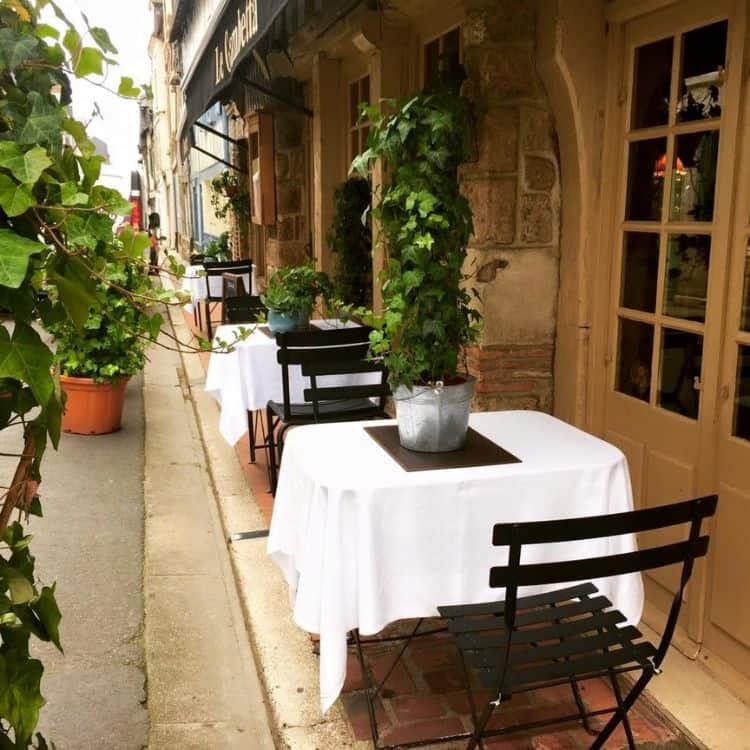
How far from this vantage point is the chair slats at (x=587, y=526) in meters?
2.01

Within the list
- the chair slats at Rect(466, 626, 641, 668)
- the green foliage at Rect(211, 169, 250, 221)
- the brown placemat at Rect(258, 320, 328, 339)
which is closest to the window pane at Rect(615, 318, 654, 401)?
the chair slats at Rect(466, 626, 641, 668)

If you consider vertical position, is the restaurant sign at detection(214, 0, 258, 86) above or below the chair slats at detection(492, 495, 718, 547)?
above

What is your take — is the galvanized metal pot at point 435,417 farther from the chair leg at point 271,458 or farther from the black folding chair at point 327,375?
the chair leg at point 271,458

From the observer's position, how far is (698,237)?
315 cm

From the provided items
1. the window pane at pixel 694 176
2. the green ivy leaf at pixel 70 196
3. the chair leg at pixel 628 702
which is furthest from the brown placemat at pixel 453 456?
the green ivy leaf at pixel 70 196

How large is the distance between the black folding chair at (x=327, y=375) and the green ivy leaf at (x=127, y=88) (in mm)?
2545

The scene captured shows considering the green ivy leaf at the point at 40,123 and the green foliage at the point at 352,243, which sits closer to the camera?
the green ivy leaf at the point at 40,123

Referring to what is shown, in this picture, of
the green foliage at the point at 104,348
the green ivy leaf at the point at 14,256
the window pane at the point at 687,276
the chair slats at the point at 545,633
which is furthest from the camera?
the green foliage at the point at 104,348

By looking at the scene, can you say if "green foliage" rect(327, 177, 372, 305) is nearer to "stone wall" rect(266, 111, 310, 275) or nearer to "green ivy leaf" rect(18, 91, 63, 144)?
"stone wall" rect(266, 111, 310, 275)

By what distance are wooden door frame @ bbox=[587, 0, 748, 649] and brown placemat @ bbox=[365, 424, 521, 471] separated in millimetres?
835

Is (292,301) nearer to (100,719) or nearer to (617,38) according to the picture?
(617,38)

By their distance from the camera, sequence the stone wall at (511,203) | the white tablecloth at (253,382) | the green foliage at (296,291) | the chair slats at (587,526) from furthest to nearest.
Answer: the green foliage at (296,291)
the white tablecloth at (253,382)
the stone wall at (511,203)
the chair slats at (587,526)

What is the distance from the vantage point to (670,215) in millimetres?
3273

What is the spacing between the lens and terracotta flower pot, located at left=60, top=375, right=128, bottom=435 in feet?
20.3
